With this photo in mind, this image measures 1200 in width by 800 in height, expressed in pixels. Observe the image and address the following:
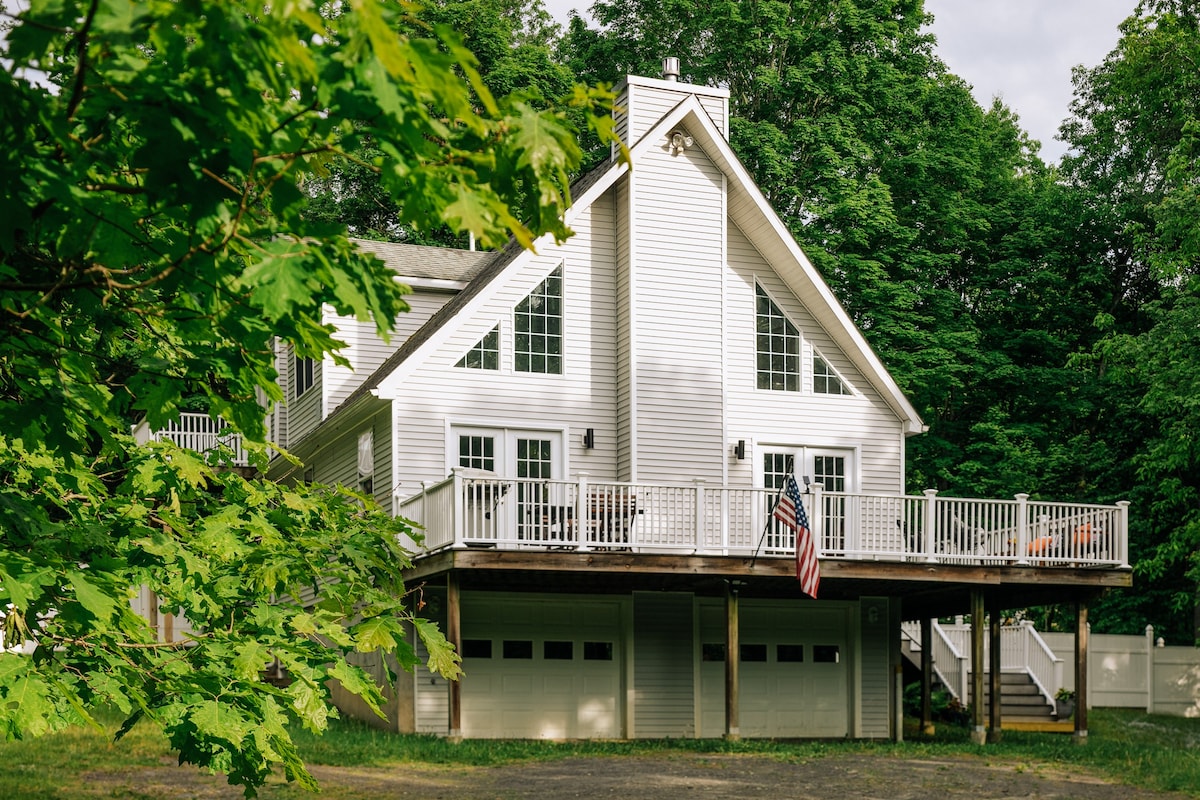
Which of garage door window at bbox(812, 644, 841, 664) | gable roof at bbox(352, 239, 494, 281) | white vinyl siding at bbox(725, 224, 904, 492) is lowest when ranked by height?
garage door window at bbox(812, 644, 841, 664)

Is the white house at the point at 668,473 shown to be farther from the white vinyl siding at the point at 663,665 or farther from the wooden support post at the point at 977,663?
the wooden support post at the point at 977,663

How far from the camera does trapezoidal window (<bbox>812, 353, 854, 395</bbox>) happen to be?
23.8 m

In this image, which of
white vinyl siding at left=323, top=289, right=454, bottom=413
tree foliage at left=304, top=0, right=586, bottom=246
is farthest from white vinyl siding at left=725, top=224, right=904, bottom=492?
tree foliage at left=304, top=0, right=586, bottom=246

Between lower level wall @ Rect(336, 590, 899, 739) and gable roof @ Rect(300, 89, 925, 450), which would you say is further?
gable roof @ Rect(300, 89, 925, 450)

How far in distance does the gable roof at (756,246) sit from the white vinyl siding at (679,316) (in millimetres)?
409

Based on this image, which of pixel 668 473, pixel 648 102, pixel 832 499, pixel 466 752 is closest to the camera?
pixel 466 752

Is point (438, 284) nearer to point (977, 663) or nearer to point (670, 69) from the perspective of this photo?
point (670, 69)

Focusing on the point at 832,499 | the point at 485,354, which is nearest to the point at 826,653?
the point at 832,499

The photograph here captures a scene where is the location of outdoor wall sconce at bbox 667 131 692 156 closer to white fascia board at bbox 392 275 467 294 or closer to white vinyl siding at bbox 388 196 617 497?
white vinyl siding at bbox 388 196 617 497

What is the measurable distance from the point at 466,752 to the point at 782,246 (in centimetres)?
974

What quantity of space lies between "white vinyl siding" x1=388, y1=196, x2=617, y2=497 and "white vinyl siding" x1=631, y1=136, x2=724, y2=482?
67 centimetres

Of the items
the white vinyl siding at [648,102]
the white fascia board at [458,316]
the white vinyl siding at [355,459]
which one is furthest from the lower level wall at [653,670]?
the white vinyl siding at [648,102]

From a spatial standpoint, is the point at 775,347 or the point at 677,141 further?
the point at 775,347

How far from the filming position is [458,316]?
21469mm
